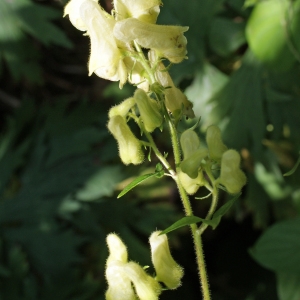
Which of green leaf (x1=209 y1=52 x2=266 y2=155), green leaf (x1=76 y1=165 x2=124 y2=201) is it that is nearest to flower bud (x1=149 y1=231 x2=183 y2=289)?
green leaf (x1=209 y1=52 x2=266 y2=155)

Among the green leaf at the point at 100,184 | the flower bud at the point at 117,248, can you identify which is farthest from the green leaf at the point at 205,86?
the flower bud at the point at 117,248

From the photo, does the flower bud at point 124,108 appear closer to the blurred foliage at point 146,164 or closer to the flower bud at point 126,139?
the flower bud at point 126,139

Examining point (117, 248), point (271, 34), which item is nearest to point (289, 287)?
point (271, 34)

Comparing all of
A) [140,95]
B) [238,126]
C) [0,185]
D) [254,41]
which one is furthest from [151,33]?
[0,185]

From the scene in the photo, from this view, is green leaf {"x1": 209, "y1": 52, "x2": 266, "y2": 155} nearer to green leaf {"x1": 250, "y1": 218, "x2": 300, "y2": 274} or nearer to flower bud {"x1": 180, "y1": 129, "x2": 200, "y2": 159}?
green leaf {"x1": 250, "y1": 218, "x2": 300, "y2": 274}

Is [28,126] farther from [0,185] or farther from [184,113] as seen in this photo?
[184,113]

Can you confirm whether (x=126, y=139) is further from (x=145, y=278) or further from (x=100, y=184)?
(x=100, y=184)
